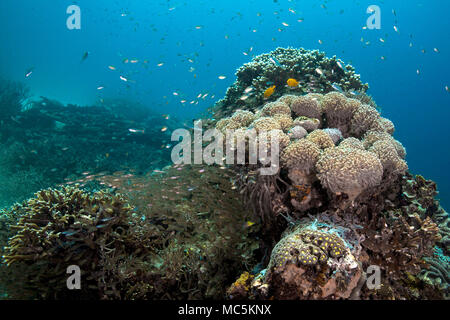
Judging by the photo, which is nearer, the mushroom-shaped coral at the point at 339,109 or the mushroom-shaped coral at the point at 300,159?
the mushroom-shaped coral at the point at 300,159

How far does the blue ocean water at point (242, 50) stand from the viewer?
65.3m

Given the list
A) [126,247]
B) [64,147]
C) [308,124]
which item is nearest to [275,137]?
[308,124]

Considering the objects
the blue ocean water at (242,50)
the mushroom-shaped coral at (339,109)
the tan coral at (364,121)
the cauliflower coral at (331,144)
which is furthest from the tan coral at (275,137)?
the blue ocean water at (242,50)

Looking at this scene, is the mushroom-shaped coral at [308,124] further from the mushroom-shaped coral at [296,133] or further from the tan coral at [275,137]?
the tan coral at [275,137]

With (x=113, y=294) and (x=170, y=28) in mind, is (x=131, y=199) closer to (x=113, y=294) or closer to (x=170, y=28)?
(x=113, y=294)

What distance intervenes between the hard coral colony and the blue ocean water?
4285 centimetres

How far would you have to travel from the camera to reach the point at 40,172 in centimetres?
1257

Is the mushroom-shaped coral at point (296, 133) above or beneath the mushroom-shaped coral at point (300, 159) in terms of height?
above

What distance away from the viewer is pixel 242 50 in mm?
63344

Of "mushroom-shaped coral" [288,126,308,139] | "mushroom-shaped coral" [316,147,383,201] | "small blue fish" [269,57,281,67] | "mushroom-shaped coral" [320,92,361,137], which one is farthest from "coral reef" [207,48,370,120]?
"mushroom-shaped coral" [316,147,383,201]

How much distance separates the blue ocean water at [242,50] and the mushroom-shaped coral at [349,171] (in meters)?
43.9

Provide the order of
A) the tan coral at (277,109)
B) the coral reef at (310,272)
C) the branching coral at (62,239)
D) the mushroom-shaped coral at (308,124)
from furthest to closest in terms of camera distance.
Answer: the tan coral at (277,109) < the mushroom-shaped coral at (308,124) < the branching coral at (62,239) < the coral reef at (310,272)

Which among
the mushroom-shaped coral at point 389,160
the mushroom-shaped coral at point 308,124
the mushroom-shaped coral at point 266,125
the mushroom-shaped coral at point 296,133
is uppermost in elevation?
the mushroom-shaped coral at point 308,124

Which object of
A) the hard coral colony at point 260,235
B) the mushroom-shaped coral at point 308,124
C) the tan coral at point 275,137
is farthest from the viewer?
the mushroom-shaped coral at point 308,124
